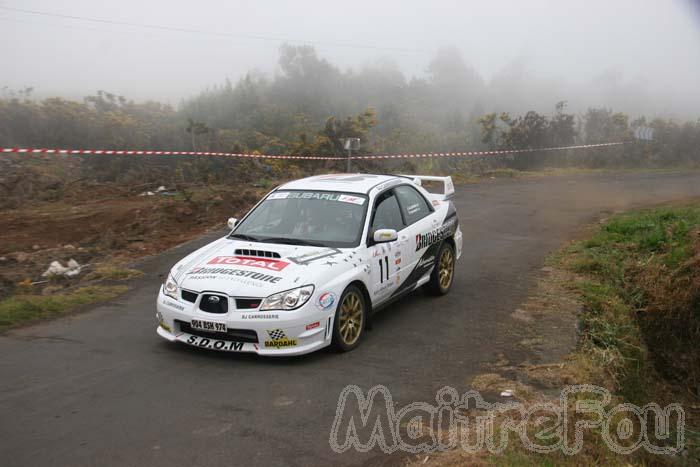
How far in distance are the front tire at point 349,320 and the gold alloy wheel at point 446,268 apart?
2122 mm

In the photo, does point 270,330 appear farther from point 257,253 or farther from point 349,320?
point 257,253

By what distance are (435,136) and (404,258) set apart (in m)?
26.5

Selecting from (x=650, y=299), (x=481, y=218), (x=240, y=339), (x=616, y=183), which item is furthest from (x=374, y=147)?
(x=240, y=339)

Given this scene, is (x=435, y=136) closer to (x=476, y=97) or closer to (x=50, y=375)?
(x=476, y=97)

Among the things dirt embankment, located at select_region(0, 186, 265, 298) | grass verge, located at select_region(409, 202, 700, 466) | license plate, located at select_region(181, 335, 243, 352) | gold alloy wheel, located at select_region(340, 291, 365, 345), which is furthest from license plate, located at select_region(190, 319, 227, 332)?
dirt embankment, located at select_region(0, 186, 265, 298)

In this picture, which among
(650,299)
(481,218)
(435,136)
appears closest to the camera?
(650,299)

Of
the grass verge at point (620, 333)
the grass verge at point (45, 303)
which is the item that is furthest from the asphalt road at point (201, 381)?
the grass verge at point (620, 333)

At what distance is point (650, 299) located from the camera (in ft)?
28.8

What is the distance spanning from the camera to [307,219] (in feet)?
24.6

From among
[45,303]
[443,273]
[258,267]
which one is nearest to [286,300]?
[258,267]

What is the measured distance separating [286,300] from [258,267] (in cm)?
55

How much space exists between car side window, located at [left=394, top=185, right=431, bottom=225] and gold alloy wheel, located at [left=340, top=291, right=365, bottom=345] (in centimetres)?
168

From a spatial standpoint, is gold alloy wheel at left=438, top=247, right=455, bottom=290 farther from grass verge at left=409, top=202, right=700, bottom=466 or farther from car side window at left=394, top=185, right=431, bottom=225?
grass verge at left=409, top=202, right=700, bottom=466

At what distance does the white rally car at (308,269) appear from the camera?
616 cm
